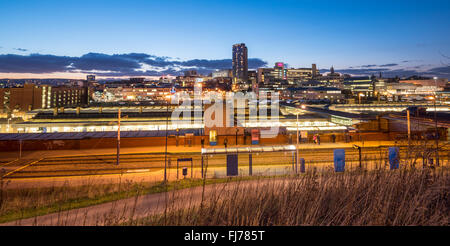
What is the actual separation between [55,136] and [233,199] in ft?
75.1

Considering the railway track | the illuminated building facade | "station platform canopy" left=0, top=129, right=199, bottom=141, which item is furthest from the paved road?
the illuminated building facade

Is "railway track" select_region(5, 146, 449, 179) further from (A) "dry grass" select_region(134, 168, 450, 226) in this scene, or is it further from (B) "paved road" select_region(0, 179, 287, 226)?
(A) "dry grass" select_region(134, 168, 450, 226)

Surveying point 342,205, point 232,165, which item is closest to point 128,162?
point 232,165

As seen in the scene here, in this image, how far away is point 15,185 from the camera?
12016 mm

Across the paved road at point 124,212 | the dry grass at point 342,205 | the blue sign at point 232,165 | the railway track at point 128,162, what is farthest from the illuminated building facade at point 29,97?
the dry grass at point 342,205

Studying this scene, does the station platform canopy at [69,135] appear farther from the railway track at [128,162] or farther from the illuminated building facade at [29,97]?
the illuminated building facade at [29,97]

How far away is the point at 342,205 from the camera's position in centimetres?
319

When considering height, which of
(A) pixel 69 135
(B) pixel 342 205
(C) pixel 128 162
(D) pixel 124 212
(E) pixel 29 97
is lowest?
(C) pixel 128 162

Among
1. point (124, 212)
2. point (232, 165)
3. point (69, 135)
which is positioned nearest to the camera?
point (124, 212)

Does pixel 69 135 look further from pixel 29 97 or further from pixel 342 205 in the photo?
pixel 29 97

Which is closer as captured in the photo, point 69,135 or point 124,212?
point 124,212

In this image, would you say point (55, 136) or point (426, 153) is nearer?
point (426, 153)
